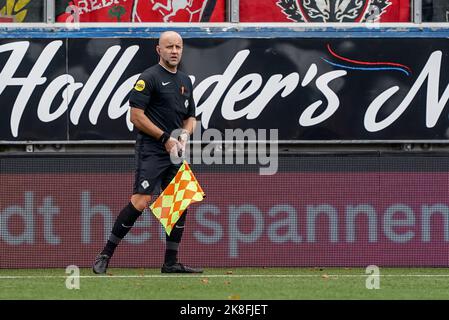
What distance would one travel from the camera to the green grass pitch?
9.02 meters

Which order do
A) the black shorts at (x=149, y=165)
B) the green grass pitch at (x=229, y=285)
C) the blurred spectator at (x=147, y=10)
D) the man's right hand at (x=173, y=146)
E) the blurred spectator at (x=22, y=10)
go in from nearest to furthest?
the green grass pitch at (x=229, y=285) → the man's right hand at (x=173, y=146) → the black shorts at (x=149, y=165) → the blurred spectator at (x=22, y=10) → the blurred spectator at (x=147, y=10)

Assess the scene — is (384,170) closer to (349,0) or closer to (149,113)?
(349,0)

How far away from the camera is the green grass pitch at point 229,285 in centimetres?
902

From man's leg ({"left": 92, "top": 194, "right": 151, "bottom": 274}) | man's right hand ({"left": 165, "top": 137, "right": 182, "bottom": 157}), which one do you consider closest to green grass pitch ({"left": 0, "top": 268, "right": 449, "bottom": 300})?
man's leg ({"left": 92, "top": 194, "right": 151, "bottom": 274})

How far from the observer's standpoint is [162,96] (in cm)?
1050

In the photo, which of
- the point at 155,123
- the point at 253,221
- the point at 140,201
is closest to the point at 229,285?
the point at 140,201

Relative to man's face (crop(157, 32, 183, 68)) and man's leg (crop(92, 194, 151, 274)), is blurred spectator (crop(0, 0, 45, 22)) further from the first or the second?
man's leg (crop(92, 194, 151, 274))

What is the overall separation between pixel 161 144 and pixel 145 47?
→ 2.38 meters

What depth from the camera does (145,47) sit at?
12.6m

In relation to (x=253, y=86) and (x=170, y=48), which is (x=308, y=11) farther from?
(x=170, y=48)

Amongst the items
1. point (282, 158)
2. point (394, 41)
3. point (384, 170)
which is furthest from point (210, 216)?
point (394, 41)

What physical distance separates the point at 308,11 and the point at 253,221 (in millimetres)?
2197

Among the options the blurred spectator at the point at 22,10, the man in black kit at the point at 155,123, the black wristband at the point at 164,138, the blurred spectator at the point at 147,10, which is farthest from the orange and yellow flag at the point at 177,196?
the blurred spectator at the point at 22,10

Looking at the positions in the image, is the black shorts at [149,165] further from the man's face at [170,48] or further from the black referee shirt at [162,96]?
the man's face at [170,48]
